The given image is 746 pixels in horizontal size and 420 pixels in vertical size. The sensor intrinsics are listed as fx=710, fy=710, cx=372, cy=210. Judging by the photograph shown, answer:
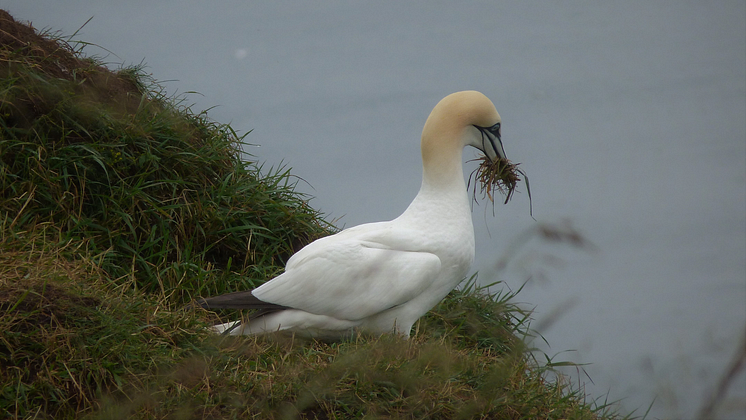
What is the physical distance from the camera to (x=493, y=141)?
15.1 feet

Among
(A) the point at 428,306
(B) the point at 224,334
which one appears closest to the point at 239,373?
(B) the point at 224,334

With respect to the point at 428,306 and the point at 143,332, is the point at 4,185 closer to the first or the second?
the point at 143,332

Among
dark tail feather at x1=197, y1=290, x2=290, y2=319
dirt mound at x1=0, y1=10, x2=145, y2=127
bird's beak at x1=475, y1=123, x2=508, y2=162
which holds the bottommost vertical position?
dark tail feather at x1=197, y1=290, x2=290, y2=319

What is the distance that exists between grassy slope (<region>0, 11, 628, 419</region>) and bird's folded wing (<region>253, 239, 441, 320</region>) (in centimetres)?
24

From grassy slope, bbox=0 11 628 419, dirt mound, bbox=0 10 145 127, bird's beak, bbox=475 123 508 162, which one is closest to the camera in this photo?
grassy slope, bbox=0 11 628 419

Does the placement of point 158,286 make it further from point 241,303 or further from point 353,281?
point 353,281

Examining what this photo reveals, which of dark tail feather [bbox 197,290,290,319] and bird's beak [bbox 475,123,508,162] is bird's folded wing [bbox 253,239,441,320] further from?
bird's beak [bbox 475,123,508,162]

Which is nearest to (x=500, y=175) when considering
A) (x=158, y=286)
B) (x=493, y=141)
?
(x=493, y=141)

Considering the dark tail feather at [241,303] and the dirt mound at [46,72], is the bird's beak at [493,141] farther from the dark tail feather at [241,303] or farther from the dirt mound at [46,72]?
the dirt mound at [46,72]

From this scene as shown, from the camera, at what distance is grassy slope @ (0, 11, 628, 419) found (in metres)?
3.40

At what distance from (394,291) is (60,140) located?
2715 mm

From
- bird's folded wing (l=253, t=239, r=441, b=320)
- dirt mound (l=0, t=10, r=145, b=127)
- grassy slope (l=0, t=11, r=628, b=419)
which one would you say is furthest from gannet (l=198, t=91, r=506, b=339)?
dirt mound (l=0, t=10, r=145, b=127)

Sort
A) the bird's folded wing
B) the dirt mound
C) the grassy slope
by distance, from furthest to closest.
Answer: the dirt mound → the bird's folded wing → the grassy slope

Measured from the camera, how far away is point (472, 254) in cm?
439
